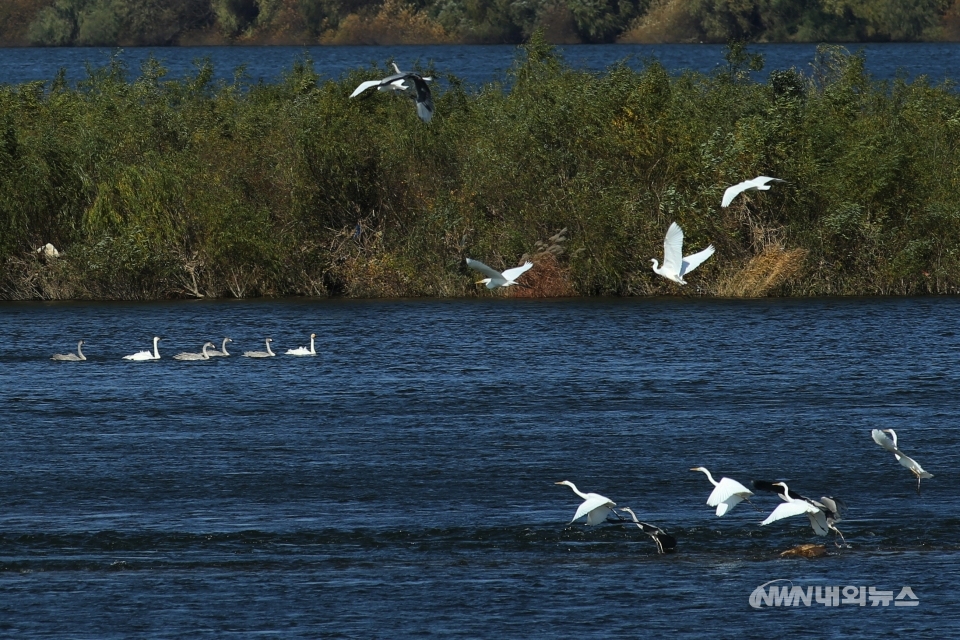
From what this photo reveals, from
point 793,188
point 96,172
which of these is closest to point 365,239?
point 96,172

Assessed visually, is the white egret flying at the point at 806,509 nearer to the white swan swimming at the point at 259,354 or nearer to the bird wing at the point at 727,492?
the bird wing at the point at 727,492

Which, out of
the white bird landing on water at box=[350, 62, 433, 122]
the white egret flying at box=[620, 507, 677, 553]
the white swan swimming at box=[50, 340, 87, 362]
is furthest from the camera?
the white swan swimming at box=[50, 340, 87, 362]

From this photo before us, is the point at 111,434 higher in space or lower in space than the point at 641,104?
lower

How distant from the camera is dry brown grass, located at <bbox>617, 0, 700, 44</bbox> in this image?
128375mm

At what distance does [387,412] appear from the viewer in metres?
25.7

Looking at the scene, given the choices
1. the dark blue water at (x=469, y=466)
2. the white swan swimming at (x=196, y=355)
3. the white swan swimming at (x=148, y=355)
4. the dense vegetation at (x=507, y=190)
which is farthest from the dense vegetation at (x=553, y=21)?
the white swan swimming at (x=148, y=355)

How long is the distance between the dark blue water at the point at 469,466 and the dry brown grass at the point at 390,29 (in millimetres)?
94565

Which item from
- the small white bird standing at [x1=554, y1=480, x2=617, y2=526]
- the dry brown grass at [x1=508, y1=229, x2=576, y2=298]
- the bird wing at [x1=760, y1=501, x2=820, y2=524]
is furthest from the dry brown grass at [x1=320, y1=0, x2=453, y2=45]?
the bird wing at [x1=760, y1=501, x2=820, y2=524]

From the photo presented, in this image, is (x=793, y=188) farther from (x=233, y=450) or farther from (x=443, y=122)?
(x=233, y=450)

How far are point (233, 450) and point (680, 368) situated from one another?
940 centimetres

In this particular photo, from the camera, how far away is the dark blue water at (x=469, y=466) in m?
15.5

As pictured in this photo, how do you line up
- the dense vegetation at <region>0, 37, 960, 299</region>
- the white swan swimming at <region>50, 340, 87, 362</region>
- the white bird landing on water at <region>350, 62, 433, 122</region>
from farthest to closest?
the dense vegetation at <region>0, 37, 960, 299</region> < the white swan swimming at <region>50, 340, 87, 362</region> < the white bird landing on water at <region>350, 62, 433, 122</region>

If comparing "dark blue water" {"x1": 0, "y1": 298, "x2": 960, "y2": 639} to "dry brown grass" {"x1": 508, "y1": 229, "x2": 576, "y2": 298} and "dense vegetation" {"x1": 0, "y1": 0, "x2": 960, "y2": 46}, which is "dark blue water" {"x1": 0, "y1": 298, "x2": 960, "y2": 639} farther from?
"dense vegetation" {"x1": 0, "y1": 0, "x2": 960, "y2": 46}

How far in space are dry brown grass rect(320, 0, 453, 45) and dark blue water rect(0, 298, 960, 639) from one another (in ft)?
310
